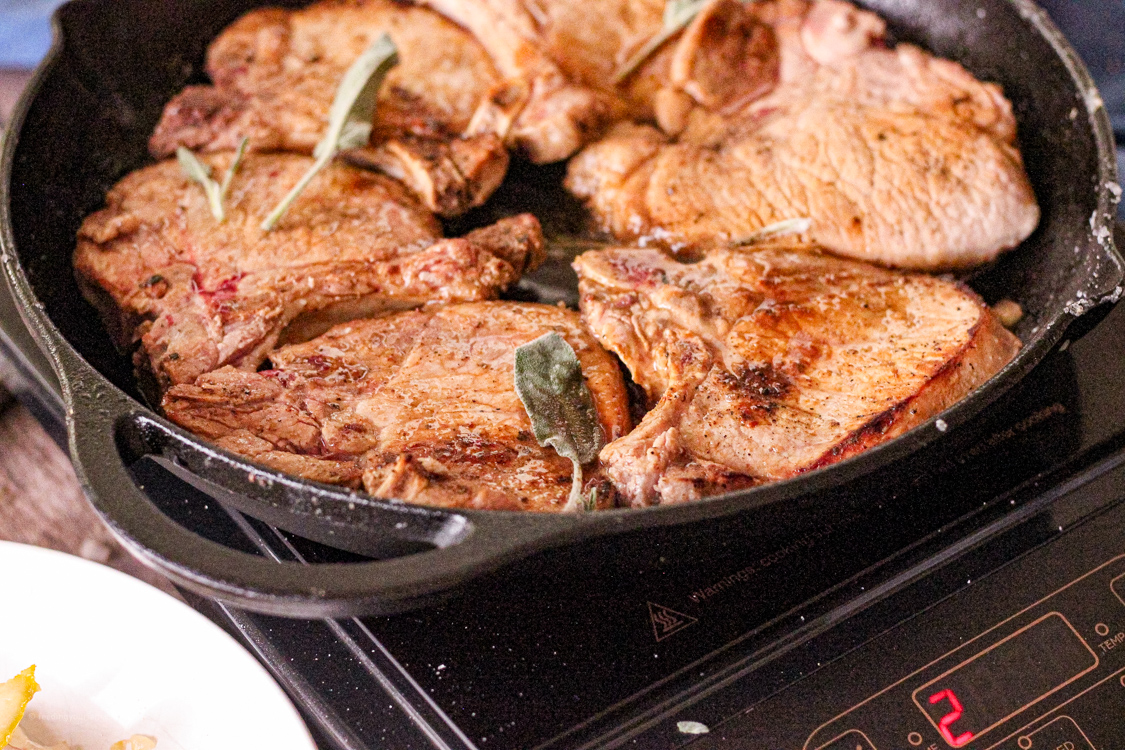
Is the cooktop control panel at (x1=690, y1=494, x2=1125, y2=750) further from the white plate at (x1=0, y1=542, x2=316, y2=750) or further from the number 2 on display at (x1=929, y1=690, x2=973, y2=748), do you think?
the white plate at (x1=0, y1=542, x2=316, y2=750)

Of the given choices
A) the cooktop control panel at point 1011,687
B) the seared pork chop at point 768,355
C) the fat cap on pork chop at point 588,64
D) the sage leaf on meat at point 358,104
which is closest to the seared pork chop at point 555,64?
the fat cap on pork chop at point 588,64

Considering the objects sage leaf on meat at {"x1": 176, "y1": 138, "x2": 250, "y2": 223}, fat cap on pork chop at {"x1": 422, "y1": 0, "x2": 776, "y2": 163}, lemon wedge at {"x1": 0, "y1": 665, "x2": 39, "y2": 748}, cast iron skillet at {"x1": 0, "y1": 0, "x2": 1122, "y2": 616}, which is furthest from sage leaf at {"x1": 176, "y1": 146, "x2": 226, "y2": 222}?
lemon wedge at {"x1": 0, "y1": 665, "x2": 39, "y2": 748}

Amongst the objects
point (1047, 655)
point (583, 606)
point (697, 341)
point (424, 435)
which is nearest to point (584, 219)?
point (697, 341)

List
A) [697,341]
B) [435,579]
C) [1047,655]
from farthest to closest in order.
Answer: [697,341] < [1047,655] < [435,579]

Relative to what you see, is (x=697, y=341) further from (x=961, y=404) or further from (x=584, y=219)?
(x=584, y=219)

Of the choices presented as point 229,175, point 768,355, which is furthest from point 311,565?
point 229,175


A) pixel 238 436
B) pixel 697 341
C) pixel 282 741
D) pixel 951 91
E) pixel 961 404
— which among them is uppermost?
pixel 951 91

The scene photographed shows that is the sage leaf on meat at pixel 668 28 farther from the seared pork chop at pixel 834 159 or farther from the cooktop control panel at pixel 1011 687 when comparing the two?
the cooktop control panel at pixel 1011 687
